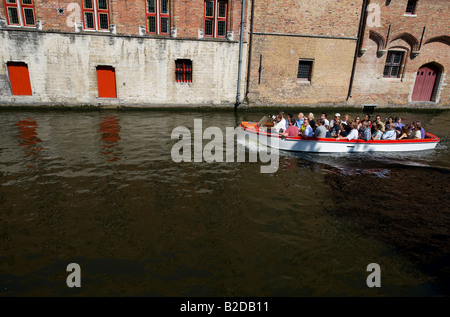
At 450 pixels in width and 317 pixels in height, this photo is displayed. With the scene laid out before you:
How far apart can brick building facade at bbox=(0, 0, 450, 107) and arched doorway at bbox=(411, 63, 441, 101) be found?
0.26 feet

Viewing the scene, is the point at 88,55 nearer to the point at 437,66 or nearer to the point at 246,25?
the point at 246,25

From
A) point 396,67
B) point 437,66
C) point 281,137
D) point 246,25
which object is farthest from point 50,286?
point 437,66

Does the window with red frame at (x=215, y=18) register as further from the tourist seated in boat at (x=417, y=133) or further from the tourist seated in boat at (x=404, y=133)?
the tourist seated in boat at (x=417, y=133)

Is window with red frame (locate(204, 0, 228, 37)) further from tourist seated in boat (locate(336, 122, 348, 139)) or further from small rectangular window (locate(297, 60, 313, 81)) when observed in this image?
tourist seated in boat (locate(336, 122, 348, 139))

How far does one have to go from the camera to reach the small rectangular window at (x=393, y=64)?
723 inches

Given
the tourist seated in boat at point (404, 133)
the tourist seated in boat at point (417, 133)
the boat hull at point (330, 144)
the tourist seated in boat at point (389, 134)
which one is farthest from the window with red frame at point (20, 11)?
the tourist seated in boat at point (417, 133)

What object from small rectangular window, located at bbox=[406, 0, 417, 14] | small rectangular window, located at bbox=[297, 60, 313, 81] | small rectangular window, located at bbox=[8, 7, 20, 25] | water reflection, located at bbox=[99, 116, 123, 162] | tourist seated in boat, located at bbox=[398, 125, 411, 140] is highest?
small rectangular window, located at bbox=[406, 0, 417, 14]

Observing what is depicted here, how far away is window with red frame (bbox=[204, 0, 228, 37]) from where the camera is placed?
15.8 metres

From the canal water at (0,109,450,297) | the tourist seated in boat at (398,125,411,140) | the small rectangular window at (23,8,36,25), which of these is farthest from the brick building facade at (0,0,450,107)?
the tourist seated in boat at (398,125,411,140)

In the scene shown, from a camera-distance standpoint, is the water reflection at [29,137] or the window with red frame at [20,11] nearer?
the water reflection at [29,137]

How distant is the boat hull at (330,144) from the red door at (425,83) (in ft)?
35.5

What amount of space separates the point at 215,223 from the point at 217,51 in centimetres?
1295

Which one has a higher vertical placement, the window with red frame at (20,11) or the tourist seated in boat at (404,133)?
the window with red frame at (20,11)

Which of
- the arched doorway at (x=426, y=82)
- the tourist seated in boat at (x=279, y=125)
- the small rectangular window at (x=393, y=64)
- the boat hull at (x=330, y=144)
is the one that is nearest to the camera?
the boat hull at (x=330, y=144)
